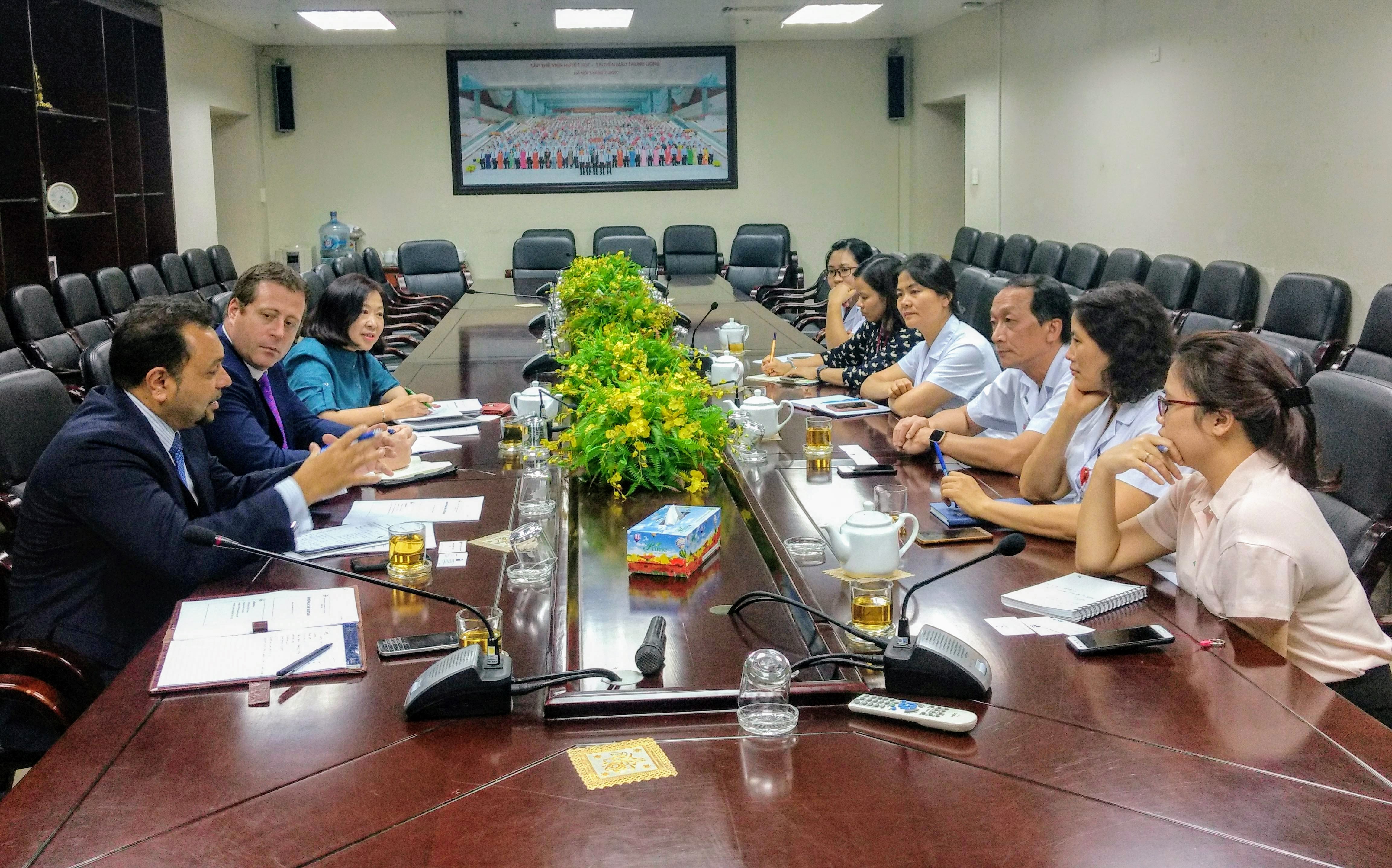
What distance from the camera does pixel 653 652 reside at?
1819mm

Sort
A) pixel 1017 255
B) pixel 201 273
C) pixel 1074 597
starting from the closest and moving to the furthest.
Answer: pixel 1074 597 < pixel 201 273 < pixel 1017 255

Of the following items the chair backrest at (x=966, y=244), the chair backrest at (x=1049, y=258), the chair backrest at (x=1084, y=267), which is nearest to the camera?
the chair backrest at (x=1084, y=267)

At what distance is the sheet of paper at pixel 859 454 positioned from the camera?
3.21 metres

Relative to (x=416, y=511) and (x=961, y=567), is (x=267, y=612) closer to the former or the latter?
(x=416, y=511)

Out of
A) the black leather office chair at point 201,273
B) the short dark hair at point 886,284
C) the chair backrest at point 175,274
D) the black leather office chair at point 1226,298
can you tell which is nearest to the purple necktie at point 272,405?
the short dark hair at point 886,284

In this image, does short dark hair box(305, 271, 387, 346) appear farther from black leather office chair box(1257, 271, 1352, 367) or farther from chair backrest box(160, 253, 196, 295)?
chair backrest box(160, 253, 196, 295)

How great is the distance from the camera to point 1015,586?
87.2 inches

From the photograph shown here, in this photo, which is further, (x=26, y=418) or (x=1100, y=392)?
(x=26, y=418)

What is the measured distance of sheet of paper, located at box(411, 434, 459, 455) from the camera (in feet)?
11.5

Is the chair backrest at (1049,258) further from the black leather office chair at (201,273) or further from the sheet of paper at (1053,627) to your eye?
the sheet of paper at (1053,627)

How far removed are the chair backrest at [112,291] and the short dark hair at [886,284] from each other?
4363mm

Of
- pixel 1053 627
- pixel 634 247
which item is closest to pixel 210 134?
pixel 634 247

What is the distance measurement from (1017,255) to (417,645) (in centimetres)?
761

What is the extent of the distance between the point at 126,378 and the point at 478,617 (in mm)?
1103
